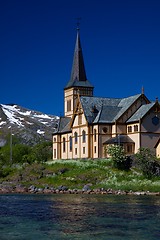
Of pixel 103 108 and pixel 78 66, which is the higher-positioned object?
pixel 78 66

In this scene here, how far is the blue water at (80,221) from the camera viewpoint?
29031mm

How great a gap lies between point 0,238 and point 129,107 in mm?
62826

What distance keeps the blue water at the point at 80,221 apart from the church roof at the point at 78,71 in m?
73.8

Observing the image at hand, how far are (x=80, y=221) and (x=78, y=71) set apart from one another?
3449 inches

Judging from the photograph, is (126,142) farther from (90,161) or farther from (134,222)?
(134,222)

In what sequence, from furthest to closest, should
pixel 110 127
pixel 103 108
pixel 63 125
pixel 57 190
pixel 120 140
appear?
1. pixel 63 125
2. pixel 103 108
3. pixel 110 127
4. pixel 120 140
5. pixel 57 190

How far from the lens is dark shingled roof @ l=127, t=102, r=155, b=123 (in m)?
84.7

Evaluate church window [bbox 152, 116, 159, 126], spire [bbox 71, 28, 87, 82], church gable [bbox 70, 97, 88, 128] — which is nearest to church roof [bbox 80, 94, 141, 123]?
church gable [bbox 70, 97, 88, 128]

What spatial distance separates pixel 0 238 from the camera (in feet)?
91.8

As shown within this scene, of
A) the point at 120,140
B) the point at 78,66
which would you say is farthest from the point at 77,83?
the point at 120,140

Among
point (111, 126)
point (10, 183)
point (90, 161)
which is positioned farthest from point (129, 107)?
point (10, 183)

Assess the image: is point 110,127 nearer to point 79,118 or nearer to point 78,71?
point 79,118

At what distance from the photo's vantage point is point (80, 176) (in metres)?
74.1

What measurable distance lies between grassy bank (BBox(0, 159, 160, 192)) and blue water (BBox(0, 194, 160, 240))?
19.7m
